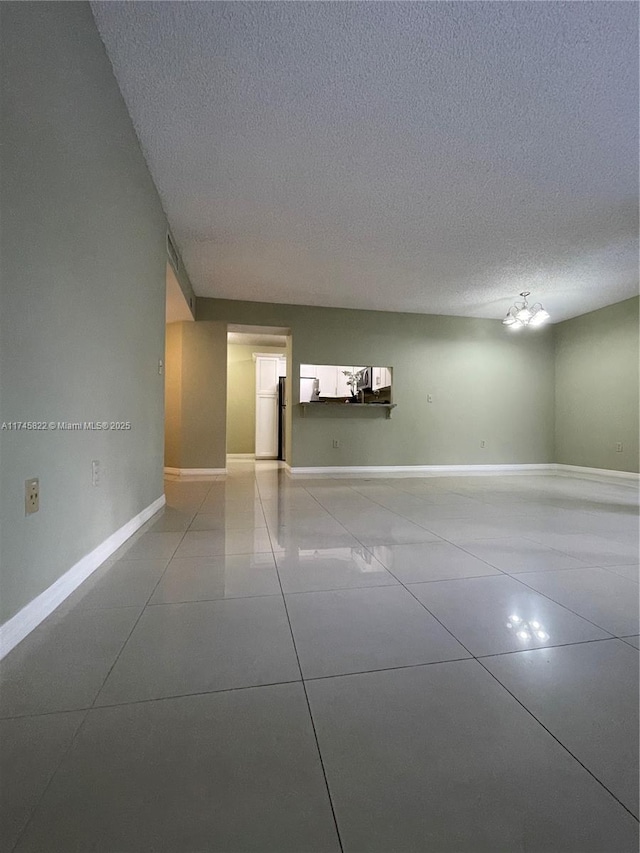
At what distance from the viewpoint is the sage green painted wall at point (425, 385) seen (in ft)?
17.6

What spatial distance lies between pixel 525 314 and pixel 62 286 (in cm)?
522

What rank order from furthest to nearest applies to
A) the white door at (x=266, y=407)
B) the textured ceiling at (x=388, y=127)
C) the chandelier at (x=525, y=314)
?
the white door at (x=266, y=407) → the chandelier at (x=525, y=314) → the textured ceiling at (x=388, y=127)

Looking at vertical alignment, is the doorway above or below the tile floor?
above

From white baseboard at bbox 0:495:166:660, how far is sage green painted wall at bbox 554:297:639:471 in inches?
245

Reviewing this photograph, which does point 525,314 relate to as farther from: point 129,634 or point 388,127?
point 129,634

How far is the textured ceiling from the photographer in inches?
62.7

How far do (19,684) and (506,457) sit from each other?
6498mm

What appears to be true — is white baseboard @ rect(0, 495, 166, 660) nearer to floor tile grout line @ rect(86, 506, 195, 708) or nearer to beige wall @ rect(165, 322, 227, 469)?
floor tile grout line @ rect(86, 506, 195, 708)

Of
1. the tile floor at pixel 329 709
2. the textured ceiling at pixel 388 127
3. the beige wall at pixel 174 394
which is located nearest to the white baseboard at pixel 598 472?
the textured ceiling at pixel 388 127

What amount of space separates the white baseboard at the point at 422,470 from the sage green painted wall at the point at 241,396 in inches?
96.8

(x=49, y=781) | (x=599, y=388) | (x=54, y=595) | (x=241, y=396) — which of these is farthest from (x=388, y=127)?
(x=241, y=396)

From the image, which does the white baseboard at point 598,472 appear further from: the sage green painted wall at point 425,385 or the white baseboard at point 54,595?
the white baseboard at point 54,595

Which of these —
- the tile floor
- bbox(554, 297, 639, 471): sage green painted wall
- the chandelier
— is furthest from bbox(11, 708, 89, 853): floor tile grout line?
bbox(554, 297, 639, 471): sage green painted wall

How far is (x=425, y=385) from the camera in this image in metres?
5.79
